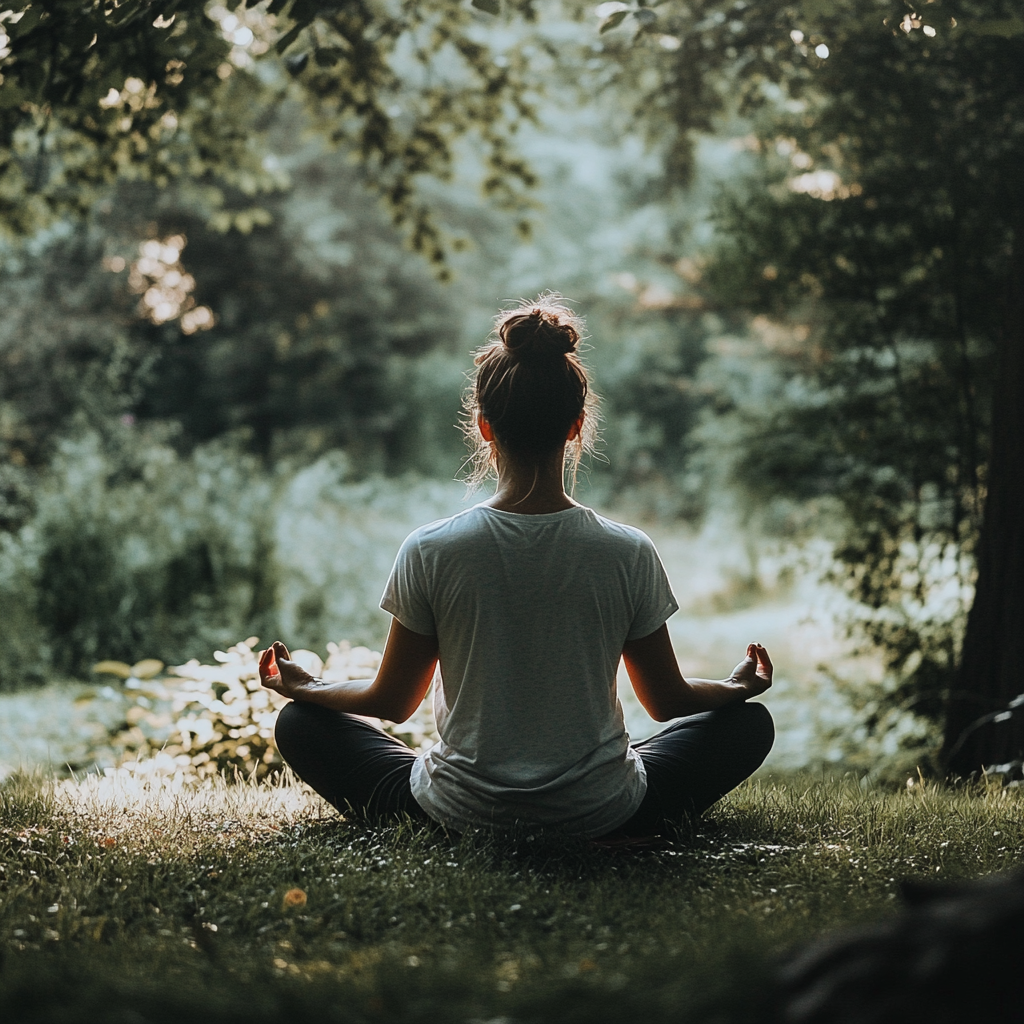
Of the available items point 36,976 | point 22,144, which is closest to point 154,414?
point 22,144

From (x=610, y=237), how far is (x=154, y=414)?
9533mm

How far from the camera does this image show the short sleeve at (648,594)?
268cm

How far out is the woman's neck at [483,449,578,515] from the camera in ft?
8.79

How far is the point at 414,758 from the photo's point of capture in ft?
9.96

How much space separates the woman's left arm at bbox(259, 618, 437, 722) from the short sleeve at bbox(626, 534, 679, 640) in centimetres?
57

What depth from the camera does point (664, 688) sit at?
9.20ft

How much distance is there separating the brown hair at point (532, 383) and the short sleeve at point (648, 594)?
1.30 feet

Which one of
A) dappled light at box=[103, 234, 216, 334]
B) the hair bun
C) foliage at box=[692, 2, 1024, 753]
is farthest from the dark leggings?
dappled light at box=[103, 234, 216, 334]

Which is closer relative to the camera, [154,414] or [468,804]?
[468,804]

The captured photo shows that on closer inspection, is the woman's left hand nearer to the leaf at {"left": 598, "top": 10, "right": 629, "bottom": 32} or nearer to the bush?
the leaf at {"left": 598, "top": 10, "right": 629, "bottom": 32}

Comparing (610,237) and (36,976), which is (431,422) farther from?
(36,976)

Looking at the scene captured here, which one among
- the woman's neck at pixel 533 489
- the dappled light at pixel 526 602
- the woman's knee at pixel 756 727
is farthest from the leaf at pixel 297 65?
the woman's knee at pixel 756 727

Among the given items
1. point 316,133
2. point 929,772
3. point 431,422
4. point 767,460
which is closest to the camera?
point 929,772

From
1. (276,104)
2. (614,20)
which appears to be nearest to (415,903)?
(614,20)
